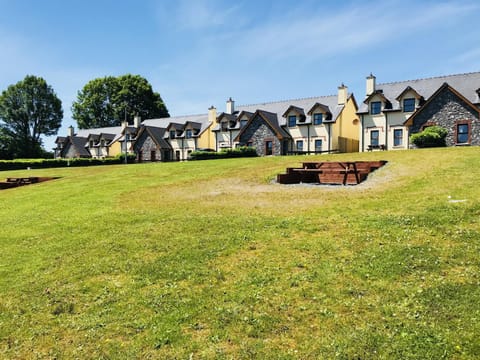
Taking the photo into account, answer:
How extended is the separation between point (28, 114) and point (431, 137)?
72997mm

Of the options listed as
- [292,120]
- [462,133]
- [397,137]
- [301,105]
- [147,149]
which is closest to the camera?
[462,133]

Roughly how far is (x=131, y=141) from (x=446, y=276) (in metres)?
55.6

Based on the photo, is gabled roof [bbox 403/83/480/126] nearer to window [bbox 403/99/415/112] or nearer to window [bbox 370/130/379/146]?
window [bbox 403/99/415/112]

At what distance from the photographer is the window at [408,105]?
35.9m

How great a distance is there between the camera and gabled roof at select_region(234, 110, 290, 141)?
42.6m

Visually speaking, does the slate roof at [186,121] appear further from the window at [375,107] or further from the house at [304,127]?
the window at [375,107]

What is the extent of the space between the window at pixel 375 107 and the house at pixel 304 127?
162 inches

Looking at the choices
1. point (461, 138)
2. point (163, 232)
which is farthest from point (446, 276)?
point (461, 138)

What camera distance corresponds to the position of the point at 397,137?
1439 inches

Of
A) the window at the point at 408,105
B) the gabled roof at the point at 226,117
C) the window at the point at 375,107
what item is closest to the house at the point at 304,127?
the gabled roof at the point at 226,117

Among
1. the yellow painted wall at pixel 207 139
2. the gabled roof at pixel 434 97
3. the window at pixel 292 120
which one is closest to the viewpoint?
the gabled roof at pixel 434 97

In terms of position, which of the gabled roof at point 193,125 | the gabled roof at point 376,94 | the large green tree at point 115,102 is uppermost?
the large green tree at point 115,102

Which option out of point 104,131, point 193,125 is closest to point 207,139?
point 193,125

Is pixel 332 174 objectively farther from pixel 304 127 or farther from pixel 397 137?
pixel 304 127
